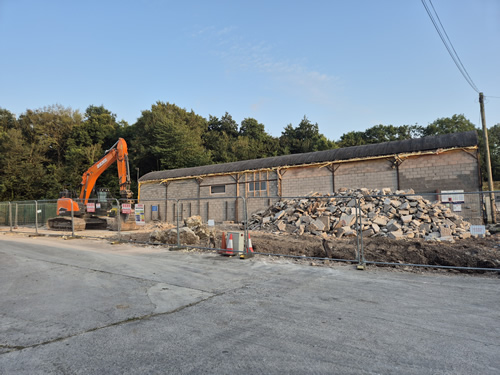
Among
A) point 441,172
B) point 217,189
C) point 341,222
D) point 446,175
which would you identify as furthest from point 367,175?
point 217,189

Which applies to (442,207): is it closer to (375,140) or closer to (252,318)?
(252,318)

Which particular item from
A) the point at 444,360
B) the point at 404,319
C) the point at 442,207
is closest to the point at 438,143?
the point at 442,207

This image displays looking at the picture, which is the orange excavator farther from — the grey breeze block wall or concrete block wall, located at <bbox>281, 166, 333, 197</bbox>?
concrete block wall, located at <bbox>281, 166, 333, 197</bbox>

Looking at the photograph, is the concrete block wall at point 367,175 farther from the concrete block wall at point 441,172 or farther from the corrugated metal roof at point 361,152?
the concrete block wall at point 441,172

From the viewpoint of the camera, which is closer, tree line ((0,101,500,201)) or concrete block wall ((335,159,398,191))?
concrete block wall ((335,159,398,191))

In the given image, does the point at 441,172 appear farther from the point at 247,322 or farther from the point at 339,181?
the point at 247,322

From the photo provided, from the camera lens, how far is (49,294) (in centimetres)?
611

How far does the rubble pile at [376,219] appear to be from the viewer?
1202cm

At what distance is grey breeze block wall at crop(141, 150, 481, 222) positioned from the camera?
53.6 feet

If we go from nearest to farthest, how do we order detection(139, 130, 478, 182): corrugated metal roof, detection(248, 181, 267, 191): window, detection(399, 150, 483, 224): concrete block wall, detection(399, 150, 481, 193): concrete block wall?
1. detection(399, 150, 483, 224): concrete block wall
2. detection(399, 150, 481, 193): concrete block wall
3. detection(139, 130, 478, 182): corrugated metal roof
4. detection(248, 181, 267, 191): window

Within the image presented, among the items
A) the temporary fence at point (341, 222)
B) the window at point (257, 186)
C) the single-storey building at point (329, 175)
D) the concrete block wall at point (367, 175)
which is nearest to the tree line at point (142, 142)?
the single-storey building at point (329, 175)

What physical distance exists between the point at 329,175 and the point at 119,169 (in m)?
13.6

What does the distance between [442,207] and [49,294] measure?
1459cm

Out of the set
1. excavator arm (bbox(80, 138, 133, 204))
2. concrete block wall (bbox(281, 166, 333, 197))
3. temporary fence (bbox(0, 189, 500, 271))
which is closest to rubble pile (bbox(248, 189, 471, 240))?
temporary fence (bbox(0, 189, 500, 271))
